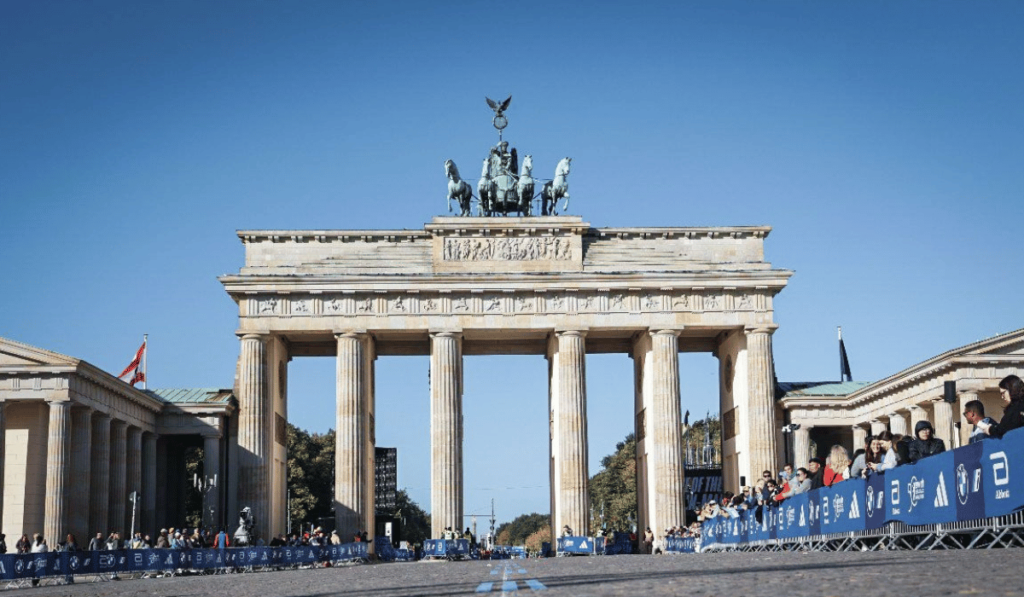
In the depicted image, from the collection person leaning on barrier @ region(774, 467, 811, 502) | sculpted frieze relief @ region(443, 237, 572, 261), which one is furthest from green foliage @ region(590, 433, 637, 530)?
person leaning on barrier @ region(774, 467, 811, 502)

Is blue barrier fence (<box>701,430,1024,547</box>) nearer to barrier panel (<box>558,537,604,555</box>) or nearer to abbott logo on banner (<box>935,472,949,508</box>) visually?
abbott logo on banner (<box>935,472,949,508</box>)

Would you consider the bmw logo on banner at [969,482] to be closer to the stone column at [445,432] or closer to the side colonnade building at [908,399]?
the side colonnade building at [908,399]

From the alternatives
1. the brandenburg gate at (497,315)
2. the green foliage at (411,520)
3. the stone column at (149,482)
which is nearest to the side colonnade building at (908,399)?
the brandenburg gate at (497,315)

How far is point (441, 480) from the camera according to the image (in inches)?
2731

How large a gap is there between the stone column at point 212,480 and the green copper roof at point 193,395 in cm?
186

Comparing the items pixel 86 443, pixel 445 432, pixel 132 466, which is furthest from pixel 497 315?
pixel 86 443

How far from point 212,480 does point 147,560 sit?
83.3 ft

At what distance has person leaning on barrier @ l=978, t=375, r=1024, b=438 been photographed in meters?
19.1

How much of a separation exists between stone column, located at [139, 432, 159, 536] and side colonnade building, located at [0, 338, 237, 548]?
0.16 feet

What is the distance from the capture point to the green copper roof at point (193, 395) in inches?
2758

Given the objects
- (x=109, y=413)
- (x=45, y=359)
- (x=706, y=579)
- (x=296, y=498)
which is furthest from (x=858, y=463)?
(x=296, y=498)

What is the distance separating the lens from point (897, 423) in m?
67.2

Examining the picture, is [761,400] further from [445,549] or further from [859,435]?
[445,549]

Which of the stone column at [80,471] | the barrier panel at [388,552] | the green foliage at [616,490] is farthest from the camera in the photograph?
the green foliage at [616,490]
